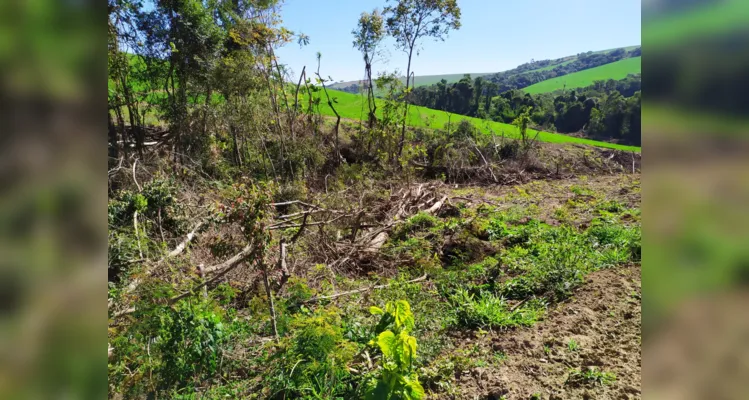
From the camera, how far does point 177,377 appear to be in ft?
9.14

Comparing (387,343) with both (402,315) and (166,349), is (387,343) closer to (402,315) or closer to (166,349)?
(402,315)

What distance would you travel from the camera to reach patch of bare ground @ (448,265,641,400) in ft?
9.12

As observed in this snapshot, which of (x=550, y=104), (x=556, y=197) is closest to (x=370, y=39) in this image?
(x=556, y=197)

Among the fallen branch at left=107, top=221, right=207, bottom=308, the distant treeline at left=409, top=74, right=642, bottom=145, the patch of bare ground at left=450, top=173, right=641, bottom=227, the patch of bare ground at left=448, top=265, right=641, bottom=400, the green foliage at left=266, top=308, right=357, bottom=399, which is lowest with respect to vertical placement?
the patch of bare ground at left=448, top=265, right=641, bottom=400

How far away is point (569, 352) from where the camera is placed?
3.22 m

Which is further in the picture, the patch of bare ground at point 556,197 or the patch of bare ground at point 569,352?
the patch of bare ground at point 556,197

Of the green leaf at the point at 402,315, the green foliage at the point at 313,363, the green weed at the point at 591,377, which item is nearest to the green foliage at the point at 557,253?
the green weed at the point at 591,377

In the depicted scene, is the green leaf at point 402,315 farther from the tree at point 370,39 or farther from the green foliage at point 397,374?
the tree at point 370,39

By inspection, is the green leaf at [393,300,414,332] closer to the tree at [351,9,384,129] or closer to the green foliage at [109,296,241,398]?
the green foliage at [109,296,241,398]

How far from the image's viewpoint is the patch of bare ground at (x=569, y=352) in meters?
2.78

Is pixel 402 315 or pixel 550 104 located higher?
pixel 550 104
